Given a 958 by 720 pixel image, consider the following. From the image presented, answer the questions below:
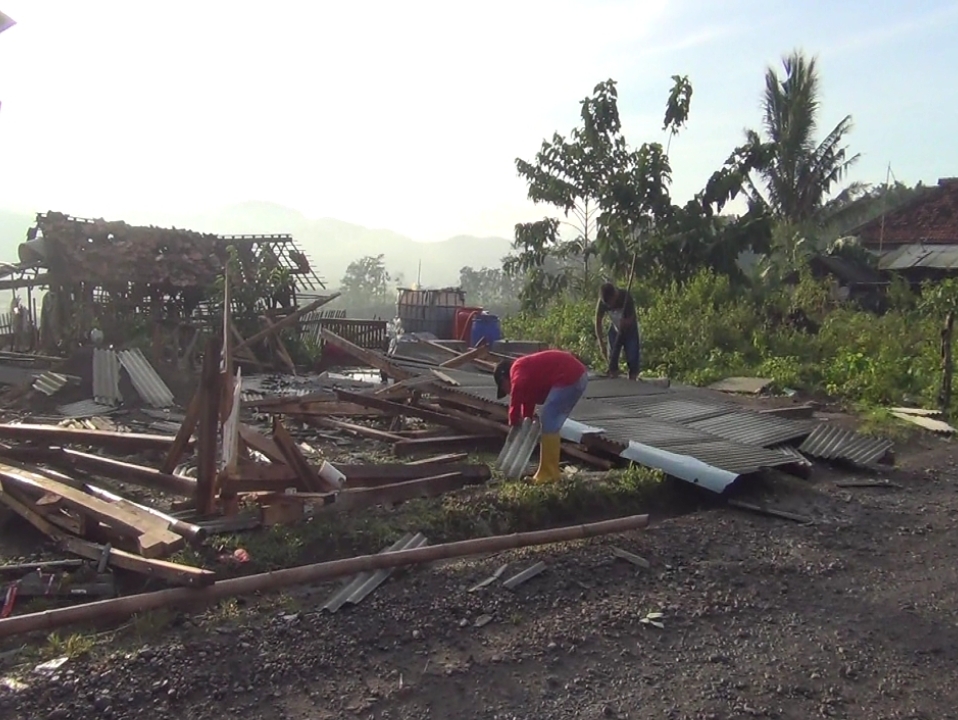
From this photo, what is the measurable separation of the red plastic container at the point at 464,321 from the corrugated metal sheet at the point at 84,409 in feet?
28.5

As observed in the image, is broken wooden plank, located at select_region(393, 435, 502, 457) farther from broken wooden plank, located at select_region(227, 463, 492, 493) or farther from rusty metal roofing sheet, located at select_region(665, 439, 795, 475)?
rusty metal roofing sheet, located at select_region(665, 439, 795, 475)

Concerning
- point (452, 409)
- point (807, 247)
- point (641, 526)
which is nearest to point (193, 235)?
point (452, 409)

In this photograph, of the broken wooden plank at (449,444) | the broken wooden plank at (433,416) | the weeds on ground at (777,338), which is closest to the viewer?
the broken wooden plank at (449,444)

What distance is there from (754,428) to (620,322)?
2.78m

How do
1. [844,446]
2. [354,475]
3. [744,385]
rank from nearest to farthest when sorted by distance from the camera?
[354,475] < [844,446] < [744,385]

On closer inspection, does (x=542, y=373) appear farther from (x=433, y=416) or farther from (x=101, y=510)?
(x=101, y=510)

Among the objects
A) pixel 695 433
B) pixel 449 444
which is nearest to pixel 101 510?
pixel 449 444

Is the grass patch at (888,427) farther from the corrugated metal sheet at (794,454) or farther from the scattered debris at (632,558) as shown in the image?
the scattered debris at (632,558)

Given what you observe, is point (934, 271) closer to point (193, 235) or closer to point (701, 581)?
point (193, 235)

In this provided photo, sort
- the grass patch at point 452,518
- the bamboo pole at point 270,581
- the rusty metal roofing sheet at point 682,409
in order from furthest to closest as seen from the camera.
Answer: the rusty metal roofing sheet at point 682,409, the grass patch at point 452,518, the bamboo pole at point 270,581

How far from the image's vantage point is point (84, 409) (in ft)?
35.3

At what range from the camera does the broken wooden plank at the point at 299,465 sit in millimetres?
5848

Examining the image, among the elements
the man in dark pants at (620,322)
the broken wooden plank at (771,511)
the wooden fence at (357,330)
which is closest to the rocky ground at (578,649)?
the broken wooden plank at (771,511)

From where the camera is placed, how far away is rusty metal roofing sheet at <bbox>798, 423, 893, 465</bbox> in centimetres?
848
